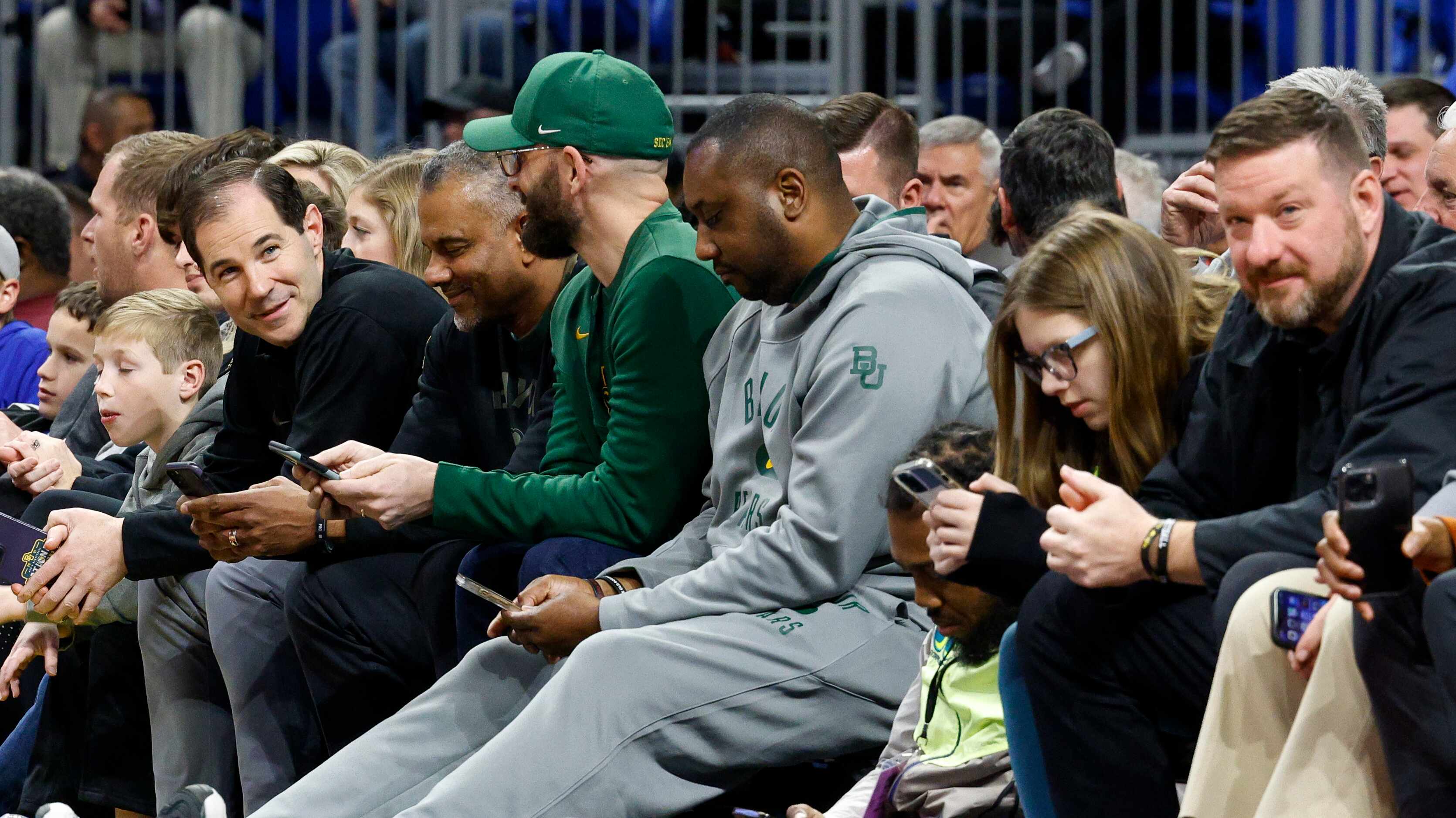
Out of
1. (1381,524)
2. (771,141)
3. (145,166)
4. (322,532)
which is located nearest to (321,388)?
(322,532)

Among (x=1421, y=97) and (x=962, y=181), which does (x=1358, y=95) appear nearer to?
(x=1421, y=97)

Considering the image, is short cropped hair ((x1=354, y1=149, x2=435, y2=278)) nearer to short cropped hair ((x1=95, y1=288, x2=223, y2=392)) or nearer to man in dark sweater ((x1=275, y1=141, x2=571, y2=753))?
short cropped hair ((x1=95, y1=288, x2=223, y2=392))

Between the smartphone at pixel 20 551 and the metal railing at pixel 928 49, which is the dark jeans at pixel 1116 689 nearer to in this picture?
the smartphone at pixel 20 551

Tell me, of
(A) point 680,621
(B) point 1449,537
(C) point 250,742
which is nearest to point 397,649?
(C) point 250,742

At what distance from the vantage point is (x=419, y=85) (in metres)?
8.02

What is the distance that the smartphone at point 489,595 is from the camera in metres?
3.50

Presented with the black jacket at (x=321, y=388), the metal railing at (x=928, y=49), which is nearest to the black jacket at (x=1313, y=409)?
the black jacket at (x=321, y=388)

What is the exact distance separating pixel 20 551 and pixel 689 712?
6.52ft

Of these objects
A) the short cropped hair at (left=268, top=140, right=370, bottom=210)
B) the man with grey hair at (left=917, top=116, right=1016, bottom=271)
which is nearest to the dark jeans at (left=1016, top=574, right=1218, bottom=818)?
the short cropped hair at (left=268, top=140, right=370, bottom=210)

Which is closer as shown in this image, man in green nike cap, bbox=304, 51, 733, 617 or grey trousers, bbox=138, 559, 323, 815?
man in green nike cap, bbox=304, 51, 733, 617

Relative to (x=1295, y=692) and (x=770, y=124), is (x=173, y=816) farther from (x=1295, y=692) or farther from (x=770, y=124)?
(x=1295, y=692)

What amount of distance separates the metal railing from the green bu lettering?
429cm

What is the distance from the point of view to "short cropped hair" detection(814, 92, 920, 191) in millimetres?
5520

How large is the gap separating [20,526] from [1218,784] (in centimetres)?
304
